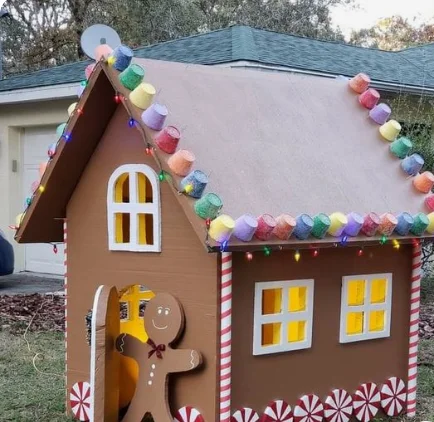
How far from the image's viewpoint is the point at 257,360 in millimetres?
4156

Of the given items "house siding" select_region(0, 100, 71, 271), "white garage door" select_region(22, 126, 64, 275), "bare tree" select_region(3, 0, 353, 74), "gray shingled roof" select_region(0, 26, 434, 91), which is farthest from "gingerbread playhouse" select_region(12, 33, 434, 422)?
"bare tree" select_region(3, 0, 353, 74)

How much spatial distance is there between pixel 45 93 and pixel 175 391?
761 centimetres

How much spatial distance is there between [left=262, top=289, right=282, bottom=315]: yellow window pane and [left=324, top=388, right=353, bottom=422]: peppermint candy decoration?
25.4 inches

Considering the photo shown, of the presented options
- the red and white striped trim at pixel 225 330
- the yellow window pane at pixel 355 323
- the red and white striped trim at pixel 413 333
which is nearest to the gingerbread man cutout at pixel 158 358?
the red and white striped trim at pixel 225 330

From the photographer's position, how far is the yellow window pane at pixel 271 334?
169 inches

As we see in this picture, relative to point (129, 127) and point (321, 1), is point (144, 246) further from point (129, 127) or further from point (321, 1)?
point (321, 1)

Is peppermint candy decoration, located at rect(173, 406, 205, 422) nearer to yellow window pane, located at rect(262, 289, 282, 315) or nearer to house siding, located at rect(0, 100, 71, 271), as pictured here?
yellow window pane, located at rect(262, 289, 282, 315)

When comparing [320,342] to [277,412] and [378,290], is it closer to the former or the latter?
[277,412]

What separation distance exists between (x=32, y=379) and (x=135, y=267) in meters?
1.99

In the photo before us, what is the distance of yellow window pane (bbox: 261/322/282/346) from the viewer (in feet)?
14.1

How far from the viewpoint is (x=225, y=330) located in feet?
12.9

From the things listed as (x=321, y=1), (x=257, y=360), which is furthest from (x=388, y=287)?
(x=321, y=1)

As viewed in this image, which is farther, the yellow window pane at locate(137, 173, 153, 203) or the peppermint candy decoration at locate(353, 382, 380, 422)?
the peppermint candy decoration at locate(353, 382, 380, 422)

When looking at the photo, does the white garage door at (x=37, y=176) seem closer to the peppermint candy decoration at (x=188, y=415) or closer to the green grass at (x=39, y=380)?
the green grass at (x=39, y=380)
